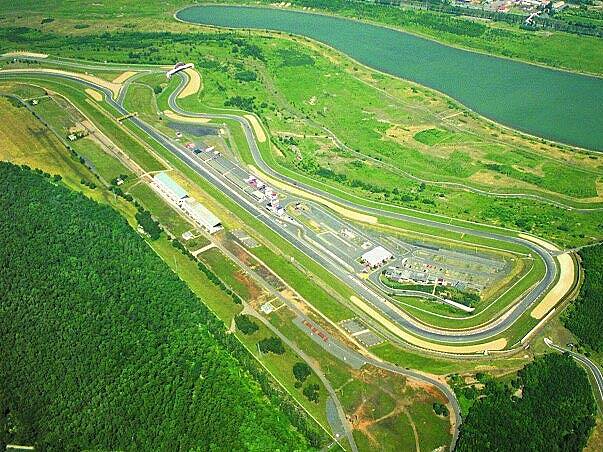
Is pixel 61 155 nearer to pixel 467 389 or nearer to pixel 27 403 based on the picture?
pixel 27 403

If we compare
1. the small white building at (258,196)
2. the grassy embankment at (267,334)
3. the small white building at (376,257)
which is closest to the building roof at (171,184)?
the grassy embankment at (267,334)

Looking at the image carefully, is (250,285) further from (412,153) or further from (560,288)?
(412,153)

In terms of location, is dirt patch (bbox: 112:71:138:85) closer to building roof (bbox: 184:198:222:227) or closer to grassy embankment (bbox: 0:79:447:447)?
building roof (bbox: 184:198:222:227)

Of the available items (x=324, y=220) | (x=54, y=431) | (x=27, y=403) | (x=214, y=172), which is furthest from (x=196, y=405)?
(x=214, y=172)

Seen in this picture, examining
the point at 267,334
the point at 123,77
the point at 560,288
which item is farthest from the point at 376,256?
the point at 123,77

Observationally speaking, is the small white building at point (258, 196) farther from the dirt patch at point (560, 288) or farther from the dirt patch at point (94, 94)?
the dirt patch at point (94, 94)

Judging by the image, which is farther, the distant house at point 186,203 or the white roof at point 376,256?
the distant house at point 186,203
